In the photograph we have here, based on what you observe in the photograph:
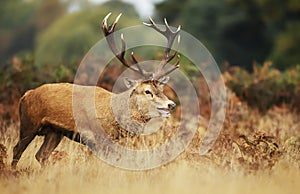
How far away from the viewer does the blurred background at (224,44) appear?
14.3 metres

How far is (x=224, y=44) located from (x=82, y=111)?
99.9 feet

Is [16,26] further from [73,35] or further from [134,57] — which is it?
[134,57]

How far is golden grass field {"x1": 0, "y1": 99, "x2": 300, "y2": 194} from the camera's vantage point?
7449mm

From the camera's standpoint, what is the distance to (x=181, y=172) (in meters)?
8.14

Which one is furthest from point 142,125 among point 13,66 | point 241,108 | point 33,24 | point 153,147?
point 33,24

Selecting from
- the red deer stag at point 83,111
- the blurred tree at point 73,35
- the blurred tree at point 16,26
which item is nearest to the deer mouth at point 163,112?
the red deer stag at point 83,111

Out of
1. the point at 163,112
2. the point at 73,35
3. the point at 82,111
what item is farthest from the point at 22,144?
the point at 73,35

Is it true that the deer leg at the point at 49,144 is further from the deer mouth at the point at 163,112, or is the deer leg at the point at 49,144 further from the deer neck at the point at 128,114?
the deer mouth at the point at 163,112

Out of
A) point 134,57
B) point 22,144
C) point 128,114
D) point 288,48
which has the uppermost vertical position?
point 288,48

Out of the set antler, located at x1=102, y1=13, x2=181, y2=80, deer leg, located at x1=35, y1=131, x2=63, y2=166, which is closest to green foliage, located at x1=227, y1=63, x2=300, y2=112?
antler, located at x1=102, y1=13, x2=181, y2=80

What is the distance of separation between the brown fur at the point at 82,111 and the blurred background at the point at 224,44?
11.6 ft

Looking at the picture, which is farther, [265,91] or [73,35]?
[73,35]

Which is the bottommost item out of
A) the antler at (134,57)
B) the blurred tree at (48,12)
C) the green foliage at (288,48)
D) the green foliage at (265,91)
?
the antler at (134,57)

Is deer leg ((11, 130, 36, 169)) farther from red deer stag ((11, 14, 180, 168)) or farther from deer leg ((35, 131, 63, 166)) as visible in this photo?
deer leg ((35, 131, 63, 166))
